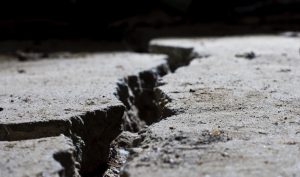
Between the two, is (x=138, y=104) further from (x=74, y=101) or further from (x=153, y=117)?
(x=74, y=101)

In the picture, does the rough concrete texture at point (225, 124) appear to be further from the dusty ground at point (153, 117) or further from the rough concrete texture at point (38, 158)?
the rough concrete texture at point (38, 158)

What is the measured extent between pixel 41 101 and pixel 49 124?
0.31 metres

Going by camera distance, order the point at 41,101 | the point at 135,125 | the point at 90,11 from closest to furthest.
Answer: the point at 41,101 → the point at 135,125 → the point at 90,11

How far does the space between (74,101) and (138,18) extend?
9.74 ft

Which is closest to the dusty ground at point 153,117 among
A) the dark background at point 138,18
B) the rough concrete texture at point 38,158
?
the rough concrete texture at point 38,158

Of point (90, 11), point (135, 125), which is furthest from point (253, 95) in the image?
point (90, 11)

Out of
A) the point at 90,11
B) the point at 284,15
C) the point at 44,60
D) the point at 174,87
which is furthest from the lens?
the point at 284,15

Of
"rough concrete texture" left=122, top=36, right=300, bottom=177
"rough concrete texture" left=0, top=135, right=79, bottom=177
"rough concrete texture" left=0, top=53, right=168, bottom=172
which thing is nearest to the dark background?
"rough concrete texture" left=0, top=53, right=168, bottom=172

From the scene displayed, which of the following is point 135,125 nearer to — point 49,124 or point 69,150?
point 49,124

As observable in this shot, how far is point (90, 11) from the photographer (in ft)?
14.4

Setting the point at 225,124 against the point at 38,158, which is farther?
the point at 225,124

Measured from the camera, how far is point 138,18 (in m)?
4.56

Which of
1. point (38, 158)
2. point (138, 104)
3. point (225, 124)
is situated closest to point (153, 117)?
point (138, 104)

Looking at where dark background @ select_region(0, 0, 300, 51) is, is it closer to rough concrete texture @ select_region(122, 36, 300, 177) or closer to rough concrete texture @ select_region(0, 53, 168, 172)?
rough concrete texture @ select_region(0, 53, 168, 172)
